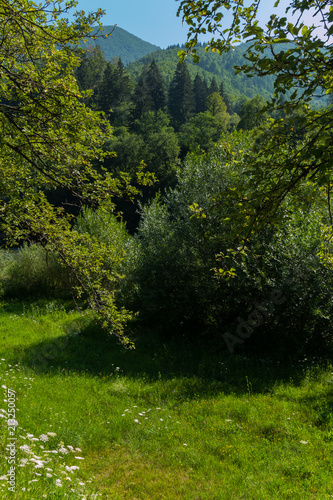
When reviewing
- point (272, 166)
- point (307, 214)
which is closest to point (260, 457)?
point (272, 166)

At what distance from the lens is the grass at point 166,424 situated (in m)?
5.18

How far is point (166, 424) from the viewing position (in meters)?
7.27

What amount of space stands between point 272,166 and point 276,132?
445 millimetres

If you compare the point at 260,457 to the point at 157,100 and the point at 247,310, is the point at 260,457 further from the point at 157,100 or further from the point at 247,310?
the point at 157,100

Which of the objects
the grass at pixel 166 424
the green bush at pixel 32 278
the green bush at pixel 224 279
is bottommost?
the green bush at pixel 32 278

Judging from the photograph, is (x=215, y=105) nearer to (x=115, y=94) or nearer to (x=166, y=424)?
(x=115, y=94)

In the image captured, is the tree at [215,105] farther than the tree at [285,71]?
Yes

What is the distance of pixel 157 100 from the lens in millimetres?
71312

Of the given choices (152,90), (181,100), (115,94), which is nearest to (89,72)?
(115,94)

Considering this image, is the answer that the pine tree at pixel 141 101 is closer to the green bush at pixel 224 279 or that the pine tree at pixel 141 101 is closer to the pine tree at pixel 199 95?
the pine tree at pixel 199 95

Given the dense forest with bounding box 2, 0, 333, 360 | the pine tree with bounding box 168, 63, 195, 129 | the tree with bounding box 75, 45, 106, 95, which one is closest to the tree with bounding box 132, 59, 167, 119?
the pine tree with bounding box 168, 63, 195, 129

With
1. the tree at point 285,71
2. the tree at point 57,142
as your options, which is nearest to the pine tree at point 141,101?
the tree at point 57,142

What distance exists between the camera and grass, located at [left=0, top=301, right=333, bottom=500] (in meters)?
5.18

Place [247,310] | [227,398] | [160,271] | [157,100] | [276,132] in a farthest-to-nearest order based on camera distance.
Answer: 1. [157,100]
2. [160,271]
3. [247,310]
4. [227,398]
5. [276,132]
